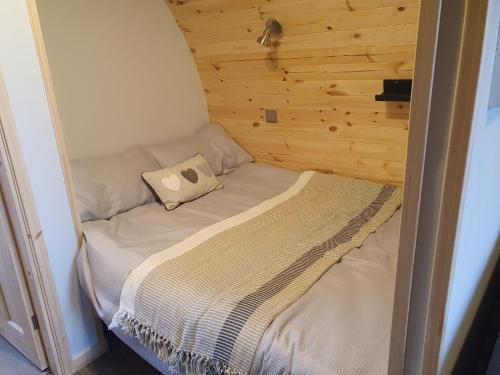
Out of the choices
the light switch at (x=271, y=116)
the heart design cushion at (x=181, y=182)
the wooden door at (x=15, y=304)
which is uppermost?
the light switch at (x=271, y=116)

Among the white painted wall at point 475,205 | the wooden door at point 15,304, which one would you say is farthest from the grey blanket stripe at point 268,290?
the wooden door at point 15,304

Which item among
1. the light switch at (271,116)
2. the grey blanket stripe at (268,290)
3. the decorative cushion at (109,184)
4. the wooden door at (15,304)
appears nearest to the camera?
the grey blanket stripe at (268,290)

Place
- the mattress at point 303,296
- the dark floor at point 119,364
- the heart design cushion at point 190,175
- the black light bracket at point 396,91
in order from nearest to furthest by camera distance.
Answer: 1. the mattress at point 303,296
2. the dark floor at point 119,364
3. the black light bracket at point 396,91
4. the heart design cushion at point 190,175

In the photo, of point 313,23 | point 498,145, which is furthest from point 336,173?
point 498,145

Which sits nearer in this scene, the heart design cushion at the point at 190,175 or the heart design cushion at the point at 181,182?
the heart design cushion at the point at 181,182

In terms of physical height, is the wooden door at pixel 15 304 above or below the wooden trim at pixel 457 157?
below

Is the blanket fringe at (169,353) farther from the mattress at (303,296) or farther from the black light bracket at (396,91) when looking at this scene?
the black light bracket at (396,91)

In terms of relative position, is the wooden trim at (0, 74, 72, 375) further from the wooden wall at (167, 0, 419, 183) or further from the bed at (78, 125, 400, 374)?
the wooden wall at (167, 0, 419, 183)

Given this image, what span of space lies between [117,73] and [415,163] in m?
2.27

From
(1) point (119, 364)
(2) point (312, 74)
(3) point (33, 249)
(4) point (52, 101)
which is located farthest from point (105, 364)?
(2) point (312, 74)

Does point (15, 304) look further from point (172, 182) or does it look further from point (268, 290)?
point (268, 290)

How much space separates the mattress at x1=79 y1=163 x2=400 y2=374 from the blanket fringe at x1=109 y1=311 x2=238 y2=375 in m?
0.10

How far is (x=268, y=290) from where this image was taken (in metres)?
1.28

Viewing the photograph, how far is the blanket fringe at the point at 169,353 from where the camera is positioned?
1.18 meters
